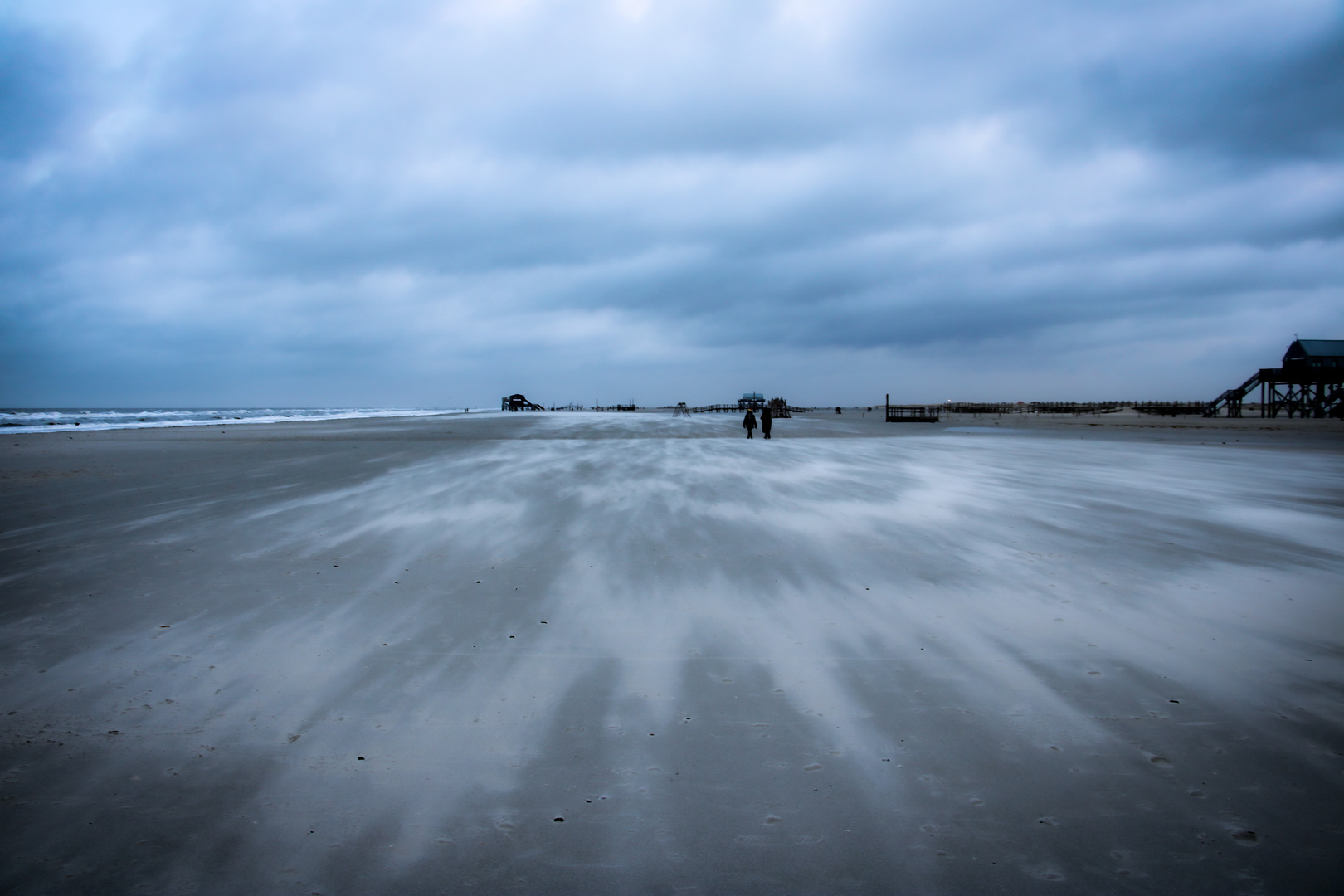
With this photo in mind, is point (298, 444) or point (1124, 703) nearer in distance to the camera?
point (1124, 703)

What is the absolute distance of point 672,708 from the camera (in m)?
3.29

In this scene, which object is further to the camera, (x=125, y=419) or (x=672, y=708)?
(x=125, y=419)

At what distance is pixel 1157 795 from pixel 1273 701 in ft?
4.98

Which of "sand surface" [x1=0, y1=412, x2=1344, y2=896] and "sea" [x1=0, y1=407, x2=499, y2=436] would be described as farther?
"sea" [x1=0, y1=407, x2=499, y2=436]

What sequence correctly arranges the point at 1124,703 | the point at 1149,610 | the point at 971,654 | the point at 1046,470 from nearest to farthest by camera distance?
the point at 1124,703
the point at 971,654
the point at 1149,610
the point at 1046,470

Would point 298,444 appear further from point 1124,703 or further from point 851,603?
point 1124,703

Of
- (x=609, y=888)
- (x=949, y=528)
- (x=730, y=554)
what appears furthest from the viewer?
(x=949, y=528)

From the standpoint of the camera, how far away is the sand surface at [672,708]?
2.24 m

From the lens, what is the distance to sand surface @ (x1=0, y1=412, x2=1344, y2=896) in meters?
2.24

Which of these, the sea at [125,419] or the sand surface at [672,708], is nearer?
the sand surface at [672,708]

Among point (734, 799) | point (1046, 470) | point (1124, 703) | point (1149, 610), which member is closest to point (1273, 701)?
point (1124, 703)

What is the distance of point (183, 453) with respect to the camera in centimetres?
1833

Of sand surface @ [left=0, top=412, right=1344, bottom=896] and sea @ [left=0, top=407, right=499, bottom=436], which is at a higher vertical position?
sea @ [left=0, top=407, right=499, bottom=436]

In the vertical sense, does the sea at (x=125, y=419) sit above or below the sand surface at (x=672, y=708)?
above
